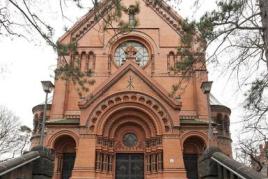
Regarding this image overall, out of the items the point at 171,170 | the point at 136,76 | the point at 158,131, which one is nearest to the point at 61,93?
the point at 136,76

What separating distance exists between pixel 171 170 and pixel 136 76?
24.3 feet

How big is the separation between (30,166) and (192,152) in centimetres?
1932

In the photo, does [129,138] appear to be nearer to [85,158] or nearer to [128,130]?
[128,130]

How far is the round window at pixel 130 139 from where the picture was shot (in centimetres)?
2718

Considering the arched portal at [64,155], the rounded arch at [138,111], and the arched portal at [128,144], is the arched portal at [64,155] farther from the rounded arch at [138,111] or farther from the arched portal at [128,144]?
the arched portal at [128,144]

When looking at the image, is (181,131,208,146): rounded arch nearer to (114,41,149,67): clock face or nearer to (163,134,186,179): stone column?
(163,134,186,179): stone column

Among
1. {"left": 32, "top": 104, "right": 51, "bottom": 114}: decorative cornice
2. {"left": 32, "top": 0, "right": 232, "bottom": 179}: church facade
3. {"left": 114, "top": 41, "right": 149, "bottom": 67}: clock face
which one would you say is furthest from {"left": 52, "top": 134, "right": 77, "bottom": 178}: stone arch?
{"left": 114, "top": 41, "right": 149, "bottom": 67}: clock face

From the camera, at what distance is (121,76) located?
88.7 ft

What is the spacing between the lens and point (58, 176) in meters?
26.2

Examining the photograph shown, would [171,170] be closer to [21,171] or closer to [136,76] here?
[136,76]

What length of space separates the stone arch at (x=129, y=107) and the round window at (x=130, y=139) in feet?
7.72

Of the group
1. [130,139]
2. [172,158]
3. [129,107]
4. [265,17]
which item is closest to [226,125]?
[130,139]

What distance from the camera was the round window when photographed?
89.2ft

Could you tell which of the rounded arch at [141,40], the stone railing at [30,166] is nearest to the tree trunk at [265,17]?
the stone railing at [30,166]
